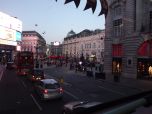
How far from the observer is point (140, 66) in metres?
49.0

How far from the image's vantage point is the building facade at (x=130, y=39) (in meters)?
47.7

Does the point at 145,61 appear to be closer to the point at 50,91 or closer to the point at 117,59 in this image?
the point at 117,59

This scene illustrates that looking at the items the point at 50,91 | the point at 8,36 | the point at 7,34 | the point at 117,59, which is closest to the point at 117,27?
the point at 117,59

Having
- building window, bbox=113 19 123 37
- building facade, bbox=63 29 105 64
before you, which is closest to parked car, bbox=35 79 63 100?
building window, bbox=113 19 123 37

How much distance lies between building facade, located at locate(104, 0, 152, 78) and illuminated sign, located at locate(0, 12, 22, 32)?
83.1m

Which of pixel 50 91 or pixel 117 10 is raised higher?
pixel 117 10

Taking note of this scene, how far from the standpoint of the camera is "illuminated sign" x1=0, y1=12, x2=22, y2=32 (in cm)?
13394

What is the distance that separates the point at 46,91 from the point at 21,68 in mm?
30740

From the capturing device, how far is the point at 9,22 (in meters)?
140

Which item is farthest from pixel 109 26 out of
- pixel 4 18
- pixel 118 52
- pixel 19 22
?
pixel 19 22

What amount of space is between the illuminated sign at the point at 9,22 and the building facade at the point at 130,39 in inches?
3272

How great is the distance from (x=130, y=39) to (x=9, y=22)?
97.2 m

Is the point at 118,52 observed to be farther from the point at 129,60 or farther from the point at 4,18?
the point at 4,18

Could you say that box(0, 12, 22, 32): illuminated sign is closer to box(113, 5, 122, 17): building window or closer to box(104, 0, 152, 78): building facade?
box(104, 0, 152, 78): building facade
